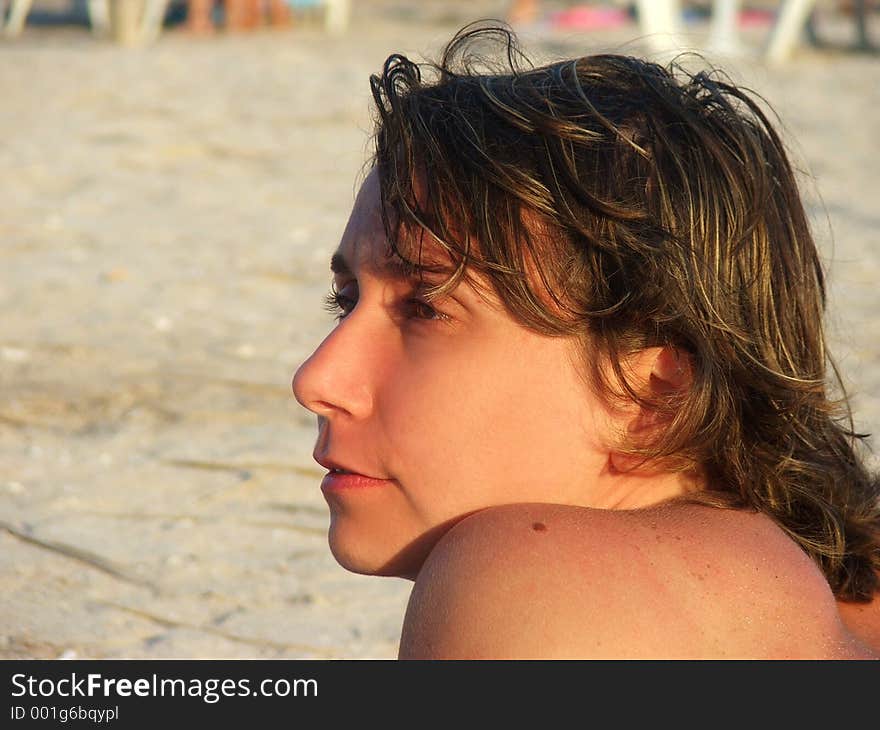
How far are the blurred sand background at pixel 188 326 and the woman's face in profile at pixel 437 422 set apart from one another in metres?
0.99

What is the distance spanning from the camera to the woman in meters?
1.39

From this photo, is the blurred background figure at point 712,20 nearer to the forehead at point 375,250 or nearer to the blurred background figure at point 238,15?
the blurred background figure at point 238,15

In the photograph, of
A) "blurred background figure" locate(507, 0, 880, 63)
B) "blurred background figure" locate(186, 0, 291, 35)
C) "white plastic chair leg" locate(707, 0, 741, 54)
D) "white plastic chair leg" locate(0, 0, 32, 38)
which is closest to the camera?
"blurred background figure" locate(507, 0, 880, 63)

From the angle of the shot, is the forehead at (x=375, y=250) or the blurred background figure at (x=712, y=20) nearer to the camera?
the forehead at (x=375, y=250)

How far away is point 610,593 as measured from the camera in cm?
134

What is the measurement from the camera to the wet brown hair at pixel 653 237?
1.53 meters

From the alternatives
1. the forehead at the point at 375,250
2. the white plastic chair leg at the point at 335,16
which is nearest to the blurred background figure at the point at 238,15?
the white plastic chair leg at the point at 335,16

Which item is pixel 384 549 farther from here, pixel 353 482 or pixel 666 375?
pixel 666 375

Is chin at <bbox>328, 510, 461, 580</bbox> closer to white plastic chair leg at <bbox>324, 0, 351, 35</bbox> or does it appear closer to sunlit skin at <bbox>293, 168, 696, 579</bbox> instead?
sunlit skin at <bbox>293, 168, 696, 579</bbox>

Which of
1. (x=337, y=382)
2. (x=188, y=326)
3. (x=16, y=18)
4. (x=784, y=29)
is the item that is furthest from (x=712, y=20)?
(x=337, y=382)

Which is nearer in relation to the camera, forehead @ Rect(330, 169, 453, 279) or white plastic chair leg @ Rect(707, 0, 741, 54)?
forehead @ Rect(330, 169, 453, 279)

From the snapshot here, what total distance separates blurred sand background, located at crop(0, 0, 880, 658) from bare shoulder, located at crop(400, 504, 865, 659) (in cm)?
111

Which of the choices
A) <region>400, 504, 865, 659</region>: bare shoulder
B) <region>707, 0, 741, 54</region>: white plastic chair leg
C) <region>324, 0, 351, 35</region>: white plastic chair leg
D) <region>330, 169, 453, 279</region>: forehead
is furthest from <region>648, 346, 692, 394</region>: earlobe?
<region>324, 0, 351, 35</region>: white plastic chair leg

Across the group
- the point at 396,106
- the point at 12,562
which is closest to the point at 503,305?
the point at 396,106
